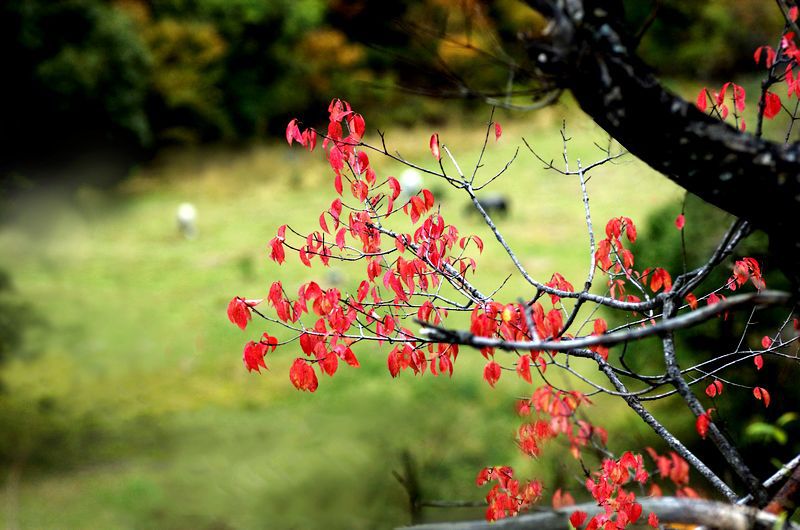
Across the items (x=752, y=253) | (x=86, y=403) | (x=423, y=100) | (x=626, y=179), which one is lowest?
(x=752, y=253)

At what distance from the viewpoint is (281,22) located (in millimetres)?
30656

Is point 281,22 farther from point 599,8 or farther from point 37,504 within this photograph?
point 599,8

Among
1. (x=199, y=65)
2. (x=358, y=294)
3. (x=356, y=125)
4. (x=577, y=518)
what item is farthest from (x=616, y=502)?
→ (x=199, y=65)

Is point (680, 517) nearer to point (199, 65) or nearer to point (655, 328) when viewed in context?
point (655, 328)

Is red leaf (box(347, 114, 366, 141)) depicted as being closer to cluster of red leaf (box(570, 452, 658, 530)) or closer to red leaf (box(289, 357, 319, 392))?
red leaf (box(289, 357, 319, 392))

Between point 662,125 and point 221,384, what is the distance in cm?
1351

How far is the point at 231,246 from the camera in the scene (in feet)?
71.6

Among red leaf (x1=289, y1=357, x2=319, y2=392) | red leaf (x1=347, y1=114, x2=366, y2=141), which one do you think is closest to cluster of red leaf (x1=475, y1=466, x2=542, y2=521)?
red leaf (x1=289, y1=357, x2=319, y2=392)

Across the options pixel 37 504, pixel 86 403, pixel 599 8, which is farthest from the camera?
pixel 86 403

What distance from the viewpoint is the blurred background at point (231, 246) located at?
428 inches

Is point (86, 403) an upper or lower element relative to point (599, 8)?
upper

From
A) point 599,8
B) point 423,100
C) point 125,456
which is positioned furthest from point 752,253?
point 423,100

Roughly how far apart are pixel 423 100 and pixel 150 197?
14.2 meters

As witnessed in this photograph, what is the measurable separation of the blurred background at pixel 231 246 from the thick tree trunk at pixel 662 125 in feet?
0.79
